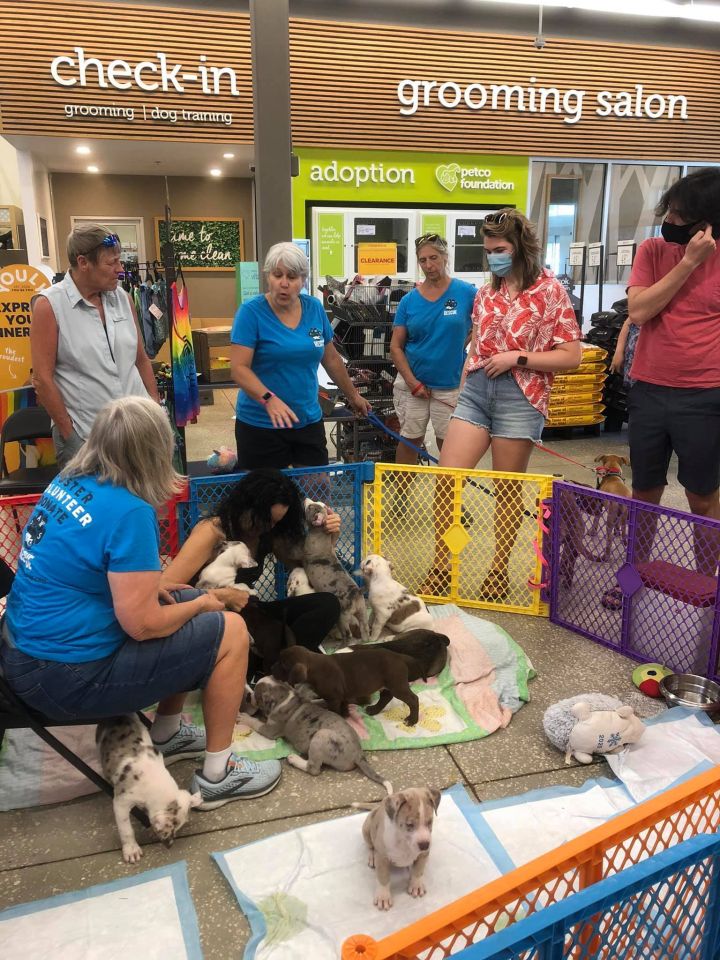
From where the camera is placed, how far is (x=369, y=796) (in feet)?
7.72

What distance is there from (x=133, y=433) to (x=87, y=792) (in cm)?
124

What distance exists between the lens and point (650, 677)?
2.98 metres

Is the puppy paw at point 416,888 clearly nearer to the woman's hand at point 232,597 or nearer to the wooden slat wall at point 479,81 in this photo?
the woman's hand at point 232,597

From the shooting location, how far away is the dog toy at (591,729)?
8.11ft

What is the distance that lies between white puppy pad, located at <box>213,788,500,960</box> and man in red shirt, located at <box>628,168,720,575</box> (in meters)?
1.66

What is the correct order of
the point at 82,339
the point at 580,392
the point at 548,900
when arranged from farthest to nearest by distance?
the point at 580,392
the point at 82,339
the point at 548,900

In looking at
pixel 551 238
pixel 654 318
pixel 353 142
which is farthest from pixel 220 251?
pixel 654 318

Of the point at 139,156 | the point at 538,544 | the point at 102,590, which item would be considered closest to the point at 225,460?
the point at 538,544

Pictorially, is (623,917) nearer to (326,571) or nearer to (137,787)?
(137,787)

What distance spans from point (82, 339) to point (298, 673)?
171 cm

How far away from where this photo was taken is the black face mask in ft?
9.87

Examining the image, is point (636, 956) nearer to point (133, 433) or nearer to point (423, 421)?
point (133, 433)

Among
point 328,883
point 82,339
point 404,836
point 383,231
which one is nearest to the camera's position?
point 404,836

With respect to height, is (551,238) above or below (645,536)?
above
